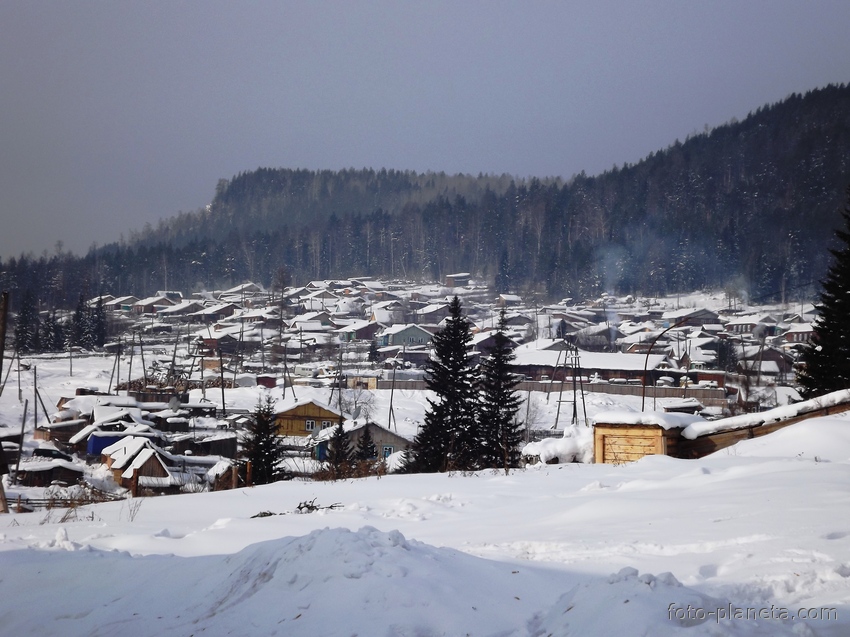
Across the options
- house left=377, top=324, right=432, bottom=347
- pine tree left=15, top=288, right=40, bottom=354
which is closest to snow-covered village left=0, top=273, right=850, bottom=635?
pine tree left=15, top=288, right=40, bottom=354

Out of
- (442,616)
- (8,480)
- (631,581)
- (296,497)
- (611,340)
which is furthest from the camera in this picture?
(611,340)

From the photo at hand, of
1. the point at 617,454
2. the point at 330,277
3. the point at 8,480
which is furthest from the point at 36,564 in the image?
the point at 330,277

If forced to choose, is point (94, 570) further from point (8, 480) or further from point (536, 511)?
point (8, 480)

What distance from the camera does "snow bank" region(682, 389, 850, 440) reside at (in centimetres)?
1238

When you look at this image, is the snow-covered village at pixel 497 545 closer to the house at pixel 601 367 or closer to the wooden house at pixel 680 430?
the wooden house at pixel 680 430

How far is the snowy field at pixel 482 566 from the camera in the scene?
12.8 ft

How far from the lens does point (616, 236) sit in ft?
418

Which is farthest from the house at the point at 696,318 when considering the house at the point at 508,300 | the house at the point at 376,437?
the house at the point at 376,437

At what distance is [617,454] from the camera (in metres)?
13.9

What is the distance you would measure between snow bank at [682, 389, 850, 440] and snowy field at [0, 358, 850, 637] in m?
4.21

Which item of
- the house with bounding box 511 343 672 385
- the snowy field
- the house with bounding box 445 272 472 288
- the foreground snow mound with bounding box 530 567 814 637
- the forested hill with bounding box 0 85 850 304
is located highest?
the forested hill with bounding box 0 85 850 304

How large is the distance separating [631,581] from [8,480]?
30.2 metres

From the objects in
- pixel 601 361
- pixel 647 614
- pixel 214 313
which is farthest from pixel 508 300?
pixel 647 614

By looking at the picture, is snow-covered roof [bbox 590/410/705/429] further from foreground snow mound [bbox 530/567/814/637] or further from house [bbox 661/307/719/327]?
house [bbox 661/307/719/327]
